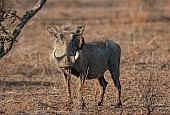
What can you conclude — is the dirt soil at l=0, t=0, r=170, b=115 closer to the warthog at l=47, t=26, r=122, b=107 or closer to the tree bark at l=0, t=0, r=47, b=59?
the warthog at l=47, t=26, r=122, b=107

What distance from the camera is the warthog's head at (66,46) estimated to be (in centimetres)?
841

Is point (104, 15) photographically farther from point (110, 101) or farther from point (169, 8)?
point (110, 101)

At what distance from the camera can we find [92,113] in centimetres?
876

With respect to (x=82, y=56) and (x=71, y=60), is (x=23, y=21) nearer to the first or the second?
(x=82, y=56)

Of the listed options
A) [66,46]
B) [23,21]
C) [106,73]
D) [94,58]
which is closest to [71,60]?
[66,46]

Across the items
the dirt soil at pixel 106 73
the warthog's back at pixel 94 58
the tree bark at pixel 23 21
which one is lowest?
the dirt soil at pixel 106 73

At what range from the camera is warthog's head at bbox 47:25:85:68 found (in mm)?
8406

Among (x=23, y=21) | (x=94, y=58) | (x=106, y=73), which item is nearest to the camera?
(x=94, y=58)

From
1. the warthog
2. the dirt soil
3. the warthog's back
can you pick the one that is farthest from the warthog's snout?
the dirt soil

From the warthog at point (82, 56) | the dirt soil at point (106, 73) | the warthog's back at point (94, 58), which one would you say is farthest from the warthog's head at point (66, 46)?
the dirt soil at point (106, 73)

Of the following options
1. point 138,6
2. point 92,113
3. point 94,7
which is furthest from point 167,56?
point 94,7

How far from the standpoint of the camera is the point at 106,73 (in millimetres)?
13000

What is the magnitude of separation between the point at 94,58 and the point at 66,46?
967 millimetres

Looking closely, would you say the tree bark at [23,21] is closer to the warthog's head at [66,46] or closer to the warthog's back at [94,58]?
the warthog's back at [94,58]
